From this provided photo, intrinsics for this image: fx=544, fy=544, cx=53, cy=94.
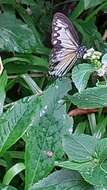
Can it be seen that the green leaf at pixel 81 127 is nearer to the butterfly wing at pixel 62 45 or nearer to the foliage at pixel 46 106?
the foliage at pixel 46 106

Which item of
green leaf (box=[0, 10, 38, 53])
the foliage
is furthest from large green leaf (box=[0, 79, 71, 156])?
green leaf (box=[0, 10, 38, 53])

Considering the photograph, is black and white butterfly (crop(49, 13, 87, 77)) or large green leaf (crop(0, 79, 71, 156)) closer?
large green leaf (crop(0, 79, 71, 156))

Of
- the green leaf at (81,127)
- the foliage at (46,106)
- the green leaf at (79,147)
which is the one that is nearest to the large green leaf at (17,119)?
the foliage at (46,106)

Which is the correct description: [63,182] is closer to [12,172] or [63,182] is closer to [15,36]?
[12,172]

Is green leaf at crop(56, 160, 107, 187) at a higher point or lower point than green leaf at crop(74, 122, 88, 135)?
higher

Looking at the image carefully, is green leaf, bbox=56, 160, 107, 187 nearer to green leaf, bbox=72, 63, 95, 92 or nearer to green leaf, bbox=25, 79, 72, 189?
green leaf, bbox=25, 79, 72, 189

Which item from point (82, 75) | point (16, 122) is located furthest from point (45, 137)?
point (82, 75)
